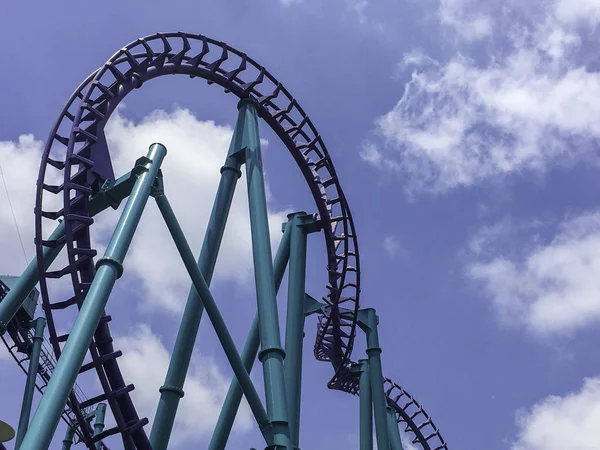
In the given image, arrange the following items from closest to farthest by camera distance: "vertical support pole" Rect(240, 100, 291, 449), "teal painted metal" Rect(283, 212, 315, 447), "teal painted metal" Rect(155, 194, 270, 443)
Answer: "vertical support pole" Rect(240, 100, 291, 449)
"teal painted metal" Rect(155, 194, 270, 443)
"teal painted metal" Rect(283, 212, 315, 447)

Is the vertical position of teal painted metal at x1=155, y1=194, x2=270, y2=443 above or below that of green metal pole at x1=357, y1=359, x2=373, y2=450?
below

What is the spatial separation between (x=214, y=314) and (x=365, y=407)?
17.0 feet

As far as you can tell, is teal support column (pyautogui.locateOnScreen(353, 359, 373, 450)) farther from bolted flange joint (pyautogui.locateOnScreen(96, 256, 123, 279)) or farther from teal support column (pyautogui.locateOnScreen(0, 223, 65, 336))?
bolted flange joint (pyautogui.locateOnScreen(96, 256, 123, 279))

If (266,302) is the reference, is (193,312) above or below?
above

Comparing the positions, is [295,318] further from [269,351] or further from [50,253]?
[50,253]

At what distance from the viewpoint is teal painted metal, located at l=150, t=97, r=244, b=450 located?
801 cm

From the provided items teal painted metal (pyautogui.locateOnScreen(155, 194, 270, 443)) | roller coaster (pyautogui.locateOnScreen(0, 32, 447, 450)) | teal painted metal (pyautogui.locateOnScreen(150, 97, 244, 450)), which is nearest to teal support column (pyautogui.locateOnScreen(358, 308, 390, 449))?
roller coaster (pyautogui.locateOnScreen(0, 32, 447, 450))

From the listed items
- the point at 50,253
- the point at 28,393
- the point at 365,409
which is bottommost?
the point at 28,393

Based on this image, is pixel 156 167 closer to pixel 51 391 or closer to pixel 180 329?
pixel 180 329

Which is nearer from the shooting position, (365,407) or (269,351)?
(269,351)

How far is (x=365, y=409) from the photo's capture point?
12.4 metres

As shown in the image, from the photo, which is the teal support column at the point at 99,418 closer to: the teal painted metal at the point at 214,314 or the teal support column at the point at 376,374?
the teal support column at the point at 376,374

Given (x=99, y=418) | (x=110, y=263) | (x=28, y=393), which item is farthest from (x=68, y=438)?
(x=110, y=263)

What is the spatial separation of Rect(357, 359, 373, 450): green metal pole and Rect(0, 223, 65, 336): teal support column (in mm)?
5813
